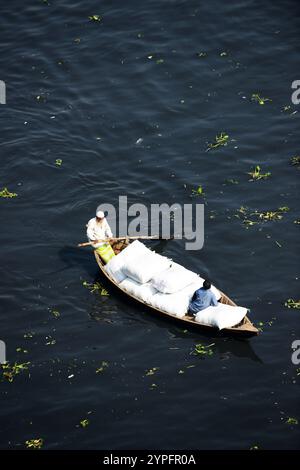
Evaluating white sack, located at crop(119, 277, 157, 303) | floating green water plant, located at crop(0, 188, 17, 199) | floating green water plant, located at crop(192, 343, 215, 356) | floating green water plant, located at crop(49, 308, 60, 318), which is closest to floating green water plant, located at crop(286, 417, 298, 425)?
floating green water plant, located at crop(192, 343, 215, 356)

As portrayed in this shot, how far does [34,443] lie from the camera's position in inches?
711

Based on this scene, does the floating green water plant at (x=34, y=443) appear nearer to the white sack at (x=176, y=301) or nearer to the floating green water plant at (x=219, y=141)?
the white sack at (x=176, y=301)

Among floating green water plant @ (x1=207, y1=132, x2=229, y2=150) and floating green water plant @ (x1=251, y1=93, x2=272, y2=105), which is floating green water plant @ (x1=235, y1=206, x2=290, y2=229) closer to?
floating green water plant @ (x1=207, y1=132, x2=229, y2=150)

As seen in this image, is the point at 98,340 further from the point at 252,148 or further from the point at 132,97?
the point at 132,97

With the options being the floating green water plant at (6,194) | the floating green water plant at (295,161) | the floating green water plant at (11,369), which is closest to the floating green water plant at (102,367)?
the floating green water plant at (11,369)

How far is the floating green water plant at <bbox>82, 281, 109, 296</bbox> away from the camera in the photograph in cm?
2230

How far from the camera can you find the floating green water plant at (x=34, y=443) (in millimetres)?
17984

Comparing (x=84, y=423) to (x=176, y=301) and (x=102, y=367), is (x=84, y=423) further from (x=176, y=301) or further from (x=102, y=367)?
(x=176, y=301)

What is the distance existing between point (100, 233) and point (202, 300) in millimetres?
4196

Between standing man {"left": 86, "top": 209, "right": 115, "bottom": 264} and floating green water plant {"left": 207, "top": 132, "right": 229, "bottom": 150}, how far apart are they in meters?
5.91

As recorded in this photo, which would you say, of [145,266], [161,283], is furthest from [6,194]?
[161,283]

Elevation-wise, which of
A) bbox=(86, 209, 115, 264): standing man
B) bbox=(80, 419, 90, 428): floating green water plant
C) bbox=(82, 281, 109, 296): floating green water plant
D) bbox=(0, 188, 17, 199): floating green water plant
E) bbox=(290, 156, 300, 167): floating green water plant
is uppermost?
bbox=(290, 156, 300, 167): floating green water plant

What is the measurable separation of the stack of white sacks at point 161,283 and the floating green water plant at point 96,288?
1.65 feet
